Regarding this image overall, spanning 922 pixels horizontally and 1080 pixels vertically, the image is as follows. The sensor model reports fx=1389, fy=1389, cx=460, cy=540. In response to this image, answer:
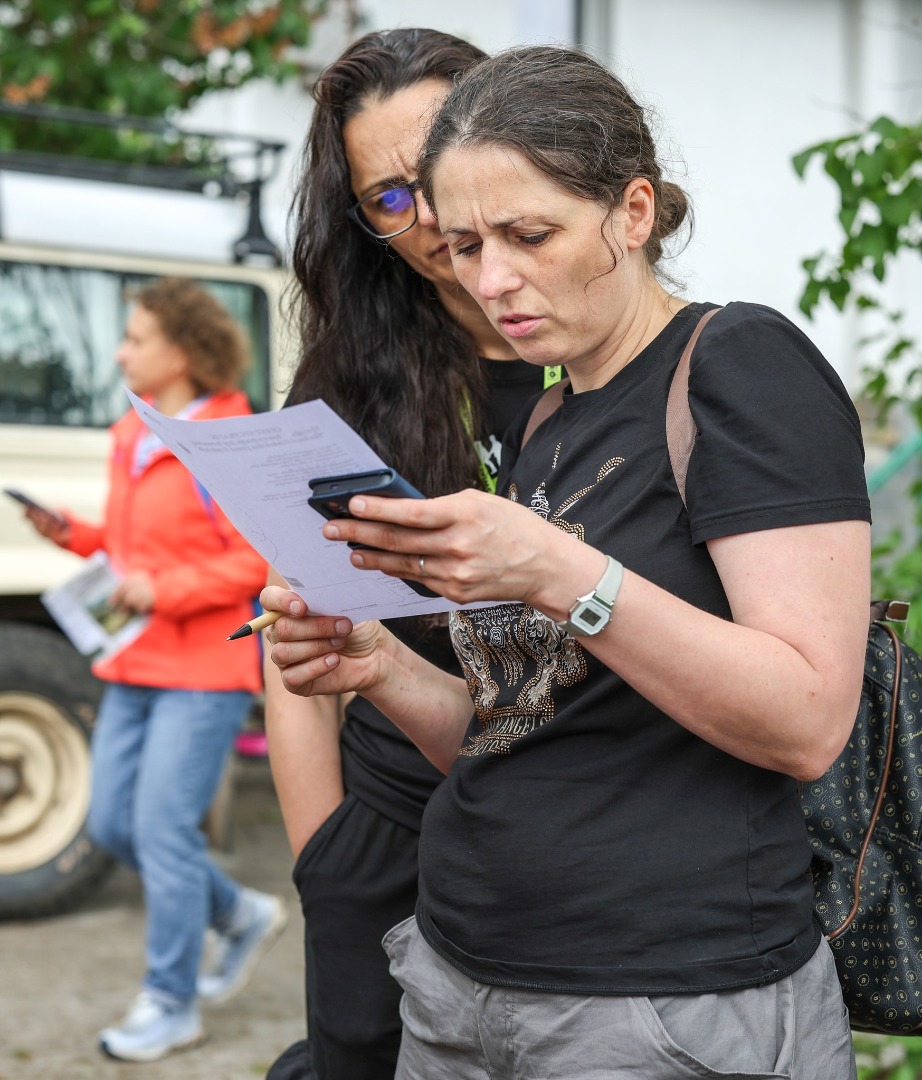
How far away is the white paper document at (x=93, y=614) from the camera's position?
4.17 m

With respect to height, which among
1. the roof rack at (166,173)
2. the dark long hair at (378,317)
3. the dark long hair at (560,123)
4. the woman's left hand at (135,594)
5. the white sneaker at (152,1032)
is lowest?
the white sneaker at (152,1032)

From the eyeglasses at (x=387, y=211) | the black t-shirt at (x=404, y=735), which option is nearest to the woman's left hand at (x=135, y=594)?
the black t-shirt at (x=404, y=735)

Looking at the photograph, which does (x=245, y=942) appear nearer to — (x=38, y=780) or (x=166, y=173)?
(x=38, y=780)

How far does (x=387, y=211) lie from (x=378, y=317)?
0.62ft

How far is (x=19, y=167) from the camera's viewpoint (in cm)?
552

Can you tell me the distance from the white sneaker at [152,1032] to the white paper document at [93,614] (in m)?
1.03

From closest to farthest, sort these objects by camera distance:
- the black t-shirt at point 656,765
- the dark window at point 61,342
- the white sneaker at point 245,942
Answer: the black t-shirt at point 656,765 → the white sneaker at point 245,942 → the dark window at point 61,342

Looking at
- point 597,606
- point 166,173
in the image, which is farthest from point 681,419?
point 166,173

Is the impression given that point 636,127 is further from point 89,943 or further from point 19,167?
point 19,167

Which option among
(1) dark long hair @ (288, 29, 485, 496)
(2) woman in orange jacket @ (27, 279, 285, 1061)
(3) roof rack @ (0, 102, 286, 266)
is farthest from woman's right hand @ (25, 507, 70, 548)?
(1) dark long hair @ (288, 29, 485, 496)

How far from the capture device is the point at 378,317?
84.9 inches

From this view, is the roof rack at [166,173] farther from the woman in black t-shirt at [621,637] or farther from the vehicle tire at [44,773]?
the woman in black t-shirt at [621,637]

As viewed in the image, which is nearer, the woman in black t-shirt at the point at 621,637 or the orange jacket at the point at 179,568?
the woman in black t-shirt at the point at 621,637

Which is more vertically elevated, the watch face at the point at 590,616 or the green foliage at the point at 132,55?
the watch face at the point at 590,616
